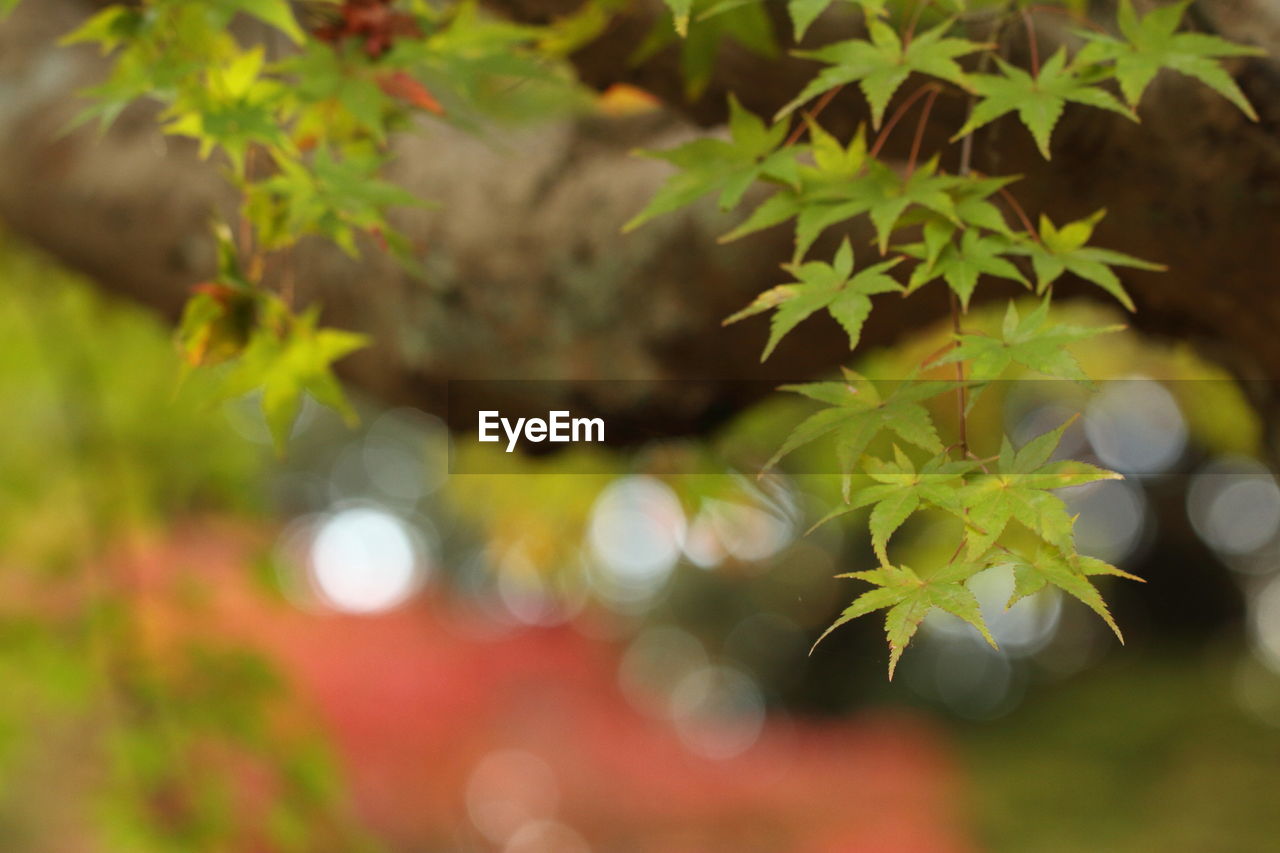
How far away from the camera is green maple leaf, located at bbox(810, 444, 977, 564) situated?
475 mm

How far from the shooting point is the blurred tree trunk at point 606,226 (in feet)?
2.31

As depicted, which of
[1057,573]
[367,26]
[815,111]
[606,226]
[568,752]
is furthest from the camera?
[568,752]

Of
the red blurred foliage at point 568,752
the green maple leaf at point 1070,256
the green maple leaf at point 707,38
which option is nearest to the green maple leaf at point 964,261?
the green maple leaf at point 1070,256

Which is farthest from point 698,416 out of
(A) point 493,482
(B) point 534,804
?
(B) point 534,804

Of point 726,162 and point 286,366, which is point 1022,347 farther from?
point 286,366

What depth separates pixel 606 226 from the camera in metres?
0.96

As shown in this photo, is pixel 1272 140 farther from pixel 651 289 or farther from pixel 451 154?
pixel 451 154

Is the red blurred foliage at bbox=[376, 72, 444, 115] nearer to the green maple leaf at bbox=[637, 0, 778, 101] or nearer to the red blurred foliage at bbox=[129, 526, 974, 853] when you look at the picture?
the green maple leaf at bbox=[637, 0, 778, 101]

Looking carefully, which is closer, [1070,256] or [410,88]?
[1070,256]

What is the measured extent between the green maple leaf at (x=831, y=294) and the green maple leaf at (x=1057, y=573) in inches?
5.0

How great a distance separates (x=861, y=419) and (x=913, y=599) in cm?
8

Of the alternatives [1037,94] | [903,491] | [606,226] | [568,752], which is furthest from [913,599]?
[568,752]

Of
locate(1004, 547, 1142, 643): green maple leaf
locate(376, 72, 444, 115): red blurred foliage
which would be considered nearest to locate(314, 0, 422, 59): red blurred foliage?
locate(376, 72, 444, 115): red blurred foliage

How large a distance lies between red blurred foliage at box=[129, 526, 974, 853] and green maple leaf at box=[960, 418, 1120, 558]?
13.0 ft
